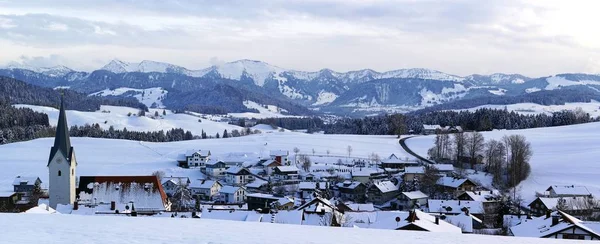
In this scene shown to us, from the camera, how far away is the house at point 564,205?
118 feet

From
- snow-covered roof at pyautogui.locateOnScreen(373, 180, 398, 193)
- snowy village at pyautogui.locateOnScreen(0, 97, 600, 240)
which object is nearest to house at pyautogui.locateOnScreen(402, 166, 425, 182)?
snowy village at pyautogui.locateOnScreen(0, 97, 600, 240)

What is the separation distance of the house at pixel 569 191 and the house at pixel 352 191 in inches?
551

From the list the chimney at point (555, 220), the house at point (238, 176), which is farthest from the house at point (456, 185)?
the chimney at point (555, 220)

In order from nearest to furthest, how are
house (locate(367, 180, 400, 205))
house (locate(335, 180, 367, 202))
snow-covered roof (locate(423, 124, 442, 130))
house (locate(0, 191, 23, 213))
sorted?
house (locate(0, 191, 23, 213))
house (locate(367, 180, 400, 205))
house (locate(335, 180, 367, 202))
snow-covered roof (locate(423, 124, 442, 130))

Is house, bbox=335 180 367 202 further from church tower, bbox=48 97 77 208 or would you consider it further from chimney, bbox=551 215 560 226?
church tower, bbox=48 97 77 208

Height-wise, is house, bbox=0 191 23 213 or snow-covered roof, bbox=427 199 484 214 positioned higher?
snow-covered roof, bbox=427 199 484 214

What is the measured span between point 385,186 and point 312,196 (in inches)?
321

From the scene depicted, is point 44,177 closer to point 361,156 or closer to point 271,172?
point 271,172

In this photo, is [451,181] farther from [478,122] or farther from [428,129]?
[428,129]

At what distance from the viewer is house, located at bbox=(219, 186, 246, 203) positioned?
4331cm

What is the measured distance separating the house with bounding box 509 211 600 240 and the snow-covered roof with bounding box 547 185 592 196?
17275 mm

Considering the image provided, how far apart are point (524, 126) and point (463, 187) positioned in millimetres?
58826

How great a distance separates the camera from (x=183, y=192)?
41.4m

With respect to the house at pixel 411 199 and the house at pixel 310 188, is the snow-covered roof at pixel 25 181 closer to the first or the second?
the house at pixel 310 188
